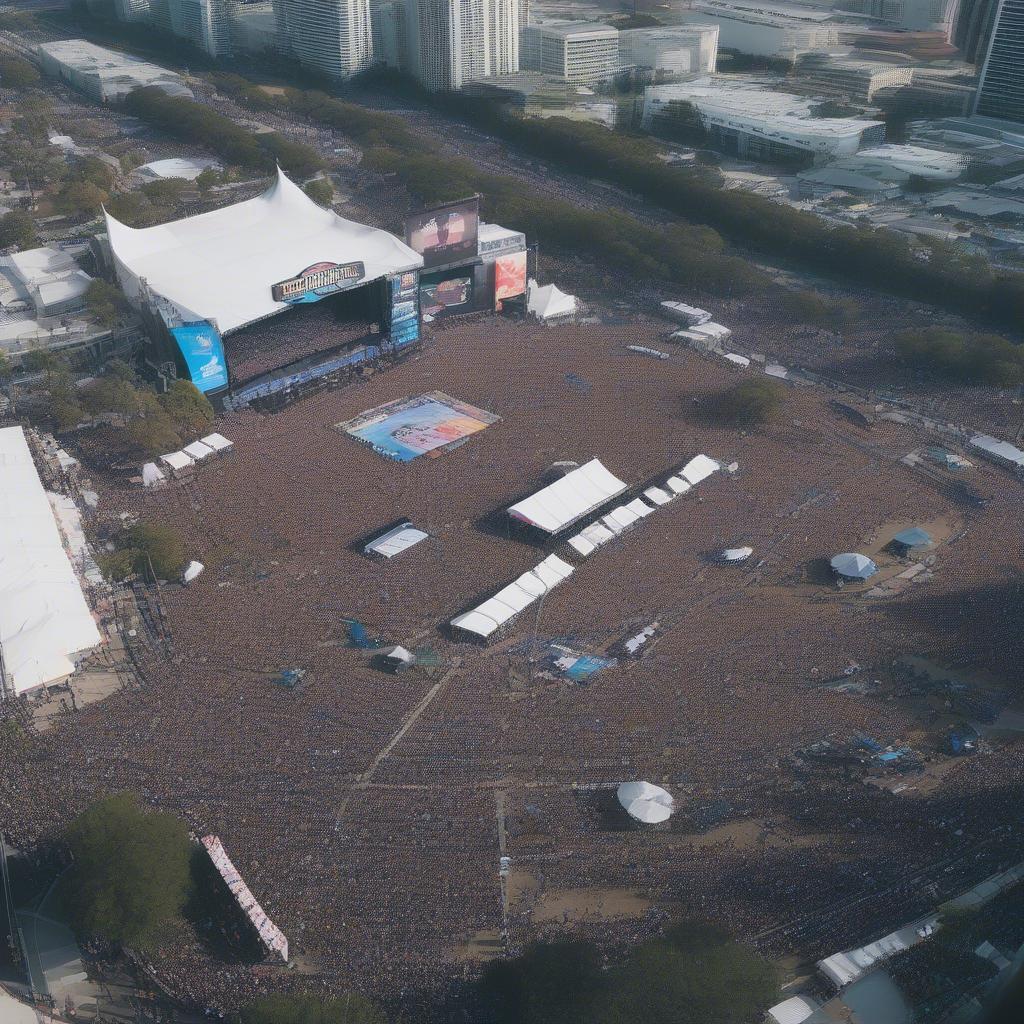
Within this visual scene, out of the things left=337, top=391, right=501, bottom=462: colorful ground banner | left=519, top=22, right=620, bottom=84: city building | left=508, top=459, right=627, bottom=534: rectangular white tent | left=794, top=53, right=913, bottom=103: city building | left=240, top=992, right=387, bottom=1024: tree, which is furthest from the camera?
left=519, top=22, right=620, bottom=84: city building

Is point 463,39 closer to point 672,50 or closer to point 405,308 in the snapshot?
point 672,50

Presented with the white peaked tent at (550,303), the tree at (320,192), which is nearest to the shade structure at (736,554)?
the white peaked tent at (550,303)

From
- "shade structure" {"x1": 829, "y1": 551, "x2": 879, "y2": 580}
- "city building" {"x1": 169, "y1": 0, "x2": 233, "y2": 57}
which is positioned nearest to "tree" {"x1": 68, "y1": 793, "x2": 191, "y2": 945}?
"shade structure" {"x1": 829, "y1": 551, "x2": 879, "y2": 580}

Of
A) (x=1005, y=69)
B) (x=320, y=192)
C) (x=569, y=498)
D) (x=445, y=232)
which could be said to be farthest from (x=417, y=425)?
(x=1005, y=69)

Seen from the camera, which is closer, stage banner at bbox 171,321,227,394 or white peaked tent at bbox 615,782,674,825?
white peaked tent at bbox 615,782,674,825

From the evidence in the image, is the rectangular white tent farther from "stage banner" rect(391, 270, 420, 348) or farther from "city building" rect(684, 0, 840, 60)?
"city building" rect(684, 0, 840, 60)

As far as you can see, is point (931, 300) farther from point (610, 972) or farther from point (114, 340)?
point (610, 972)

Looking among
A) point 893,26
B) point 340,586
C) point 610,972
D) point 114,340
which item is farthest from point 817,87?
point 610,972
